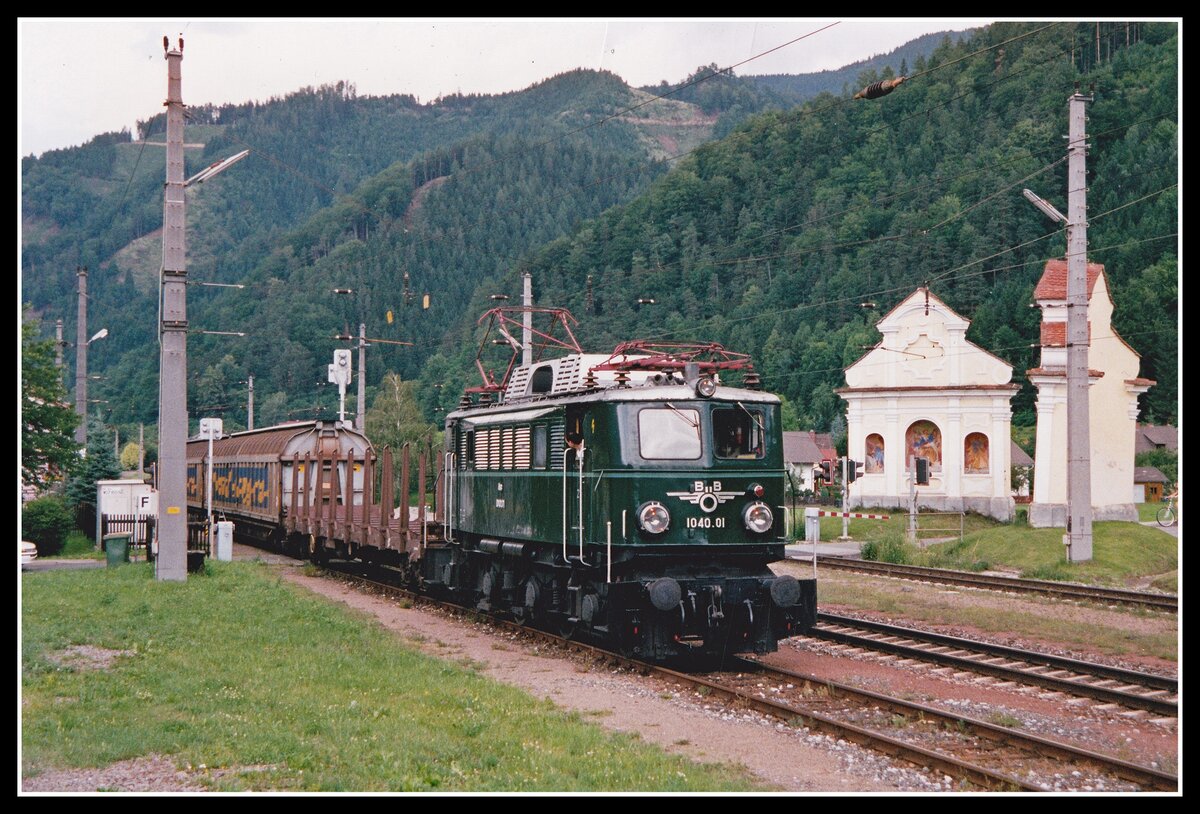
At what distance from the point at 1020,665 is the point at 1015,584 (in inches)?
356

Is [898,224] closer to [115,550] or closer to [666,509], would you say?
[115,550]

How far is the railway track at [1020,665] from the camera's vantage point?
13204 mm

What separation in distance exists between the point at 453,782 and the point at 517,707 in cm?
304

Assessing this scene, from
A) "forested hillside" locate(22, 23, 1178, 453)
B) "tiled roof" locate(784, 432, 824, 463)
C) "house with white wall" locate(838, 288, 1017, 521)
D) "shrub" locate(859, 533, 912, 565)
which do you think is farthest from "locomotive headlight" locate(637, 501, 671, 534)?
"tiled roof" locate(784, 432, 824, 463)

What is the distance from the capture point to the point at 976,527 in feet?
143

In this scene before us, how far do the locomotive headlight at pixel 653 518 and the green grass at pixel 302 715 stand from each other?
2617 millimetres

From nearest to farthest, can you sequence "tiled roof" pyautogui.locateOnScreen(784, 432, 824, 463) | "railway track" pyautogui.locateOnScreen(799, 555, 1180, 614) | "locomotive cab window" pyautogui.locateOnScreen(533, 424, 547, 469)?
"locomotive cab window" pyautogui.locateOnScreen(533, 424, 547, 469) < "railway track" pyautogui.locateOnScreen(799, 555, 1180, 614) < "tiled roof" pyautogui.locateOnScreen(784, 432, 824, 463)

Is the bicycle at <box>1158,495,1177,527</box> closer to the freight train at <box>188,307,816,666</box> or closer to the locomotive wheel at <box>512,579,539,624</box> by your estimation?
the locomotive wheel at <box>512,579,539,624</box>

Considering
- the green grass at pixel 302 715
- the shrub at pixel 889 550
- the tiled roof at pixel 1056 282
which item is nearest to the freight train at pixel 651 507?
the green grass at pixel 302 715

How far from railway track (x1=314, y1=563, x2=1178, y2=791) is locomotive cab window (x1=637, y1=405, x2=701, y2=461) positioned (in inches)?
107

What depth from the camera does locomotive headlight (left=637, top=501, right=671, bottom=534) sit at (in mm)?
14570

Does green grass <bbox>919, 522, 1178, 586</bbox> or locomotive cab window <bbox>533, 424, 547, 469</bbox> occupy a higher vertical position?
locomotive cab window <bbox>533, 424, 547, 469</bbox>

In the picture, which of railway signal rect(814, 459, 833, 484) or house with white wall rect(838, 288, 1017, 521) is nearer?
railway signal rect(814, 459, 833, 484)
